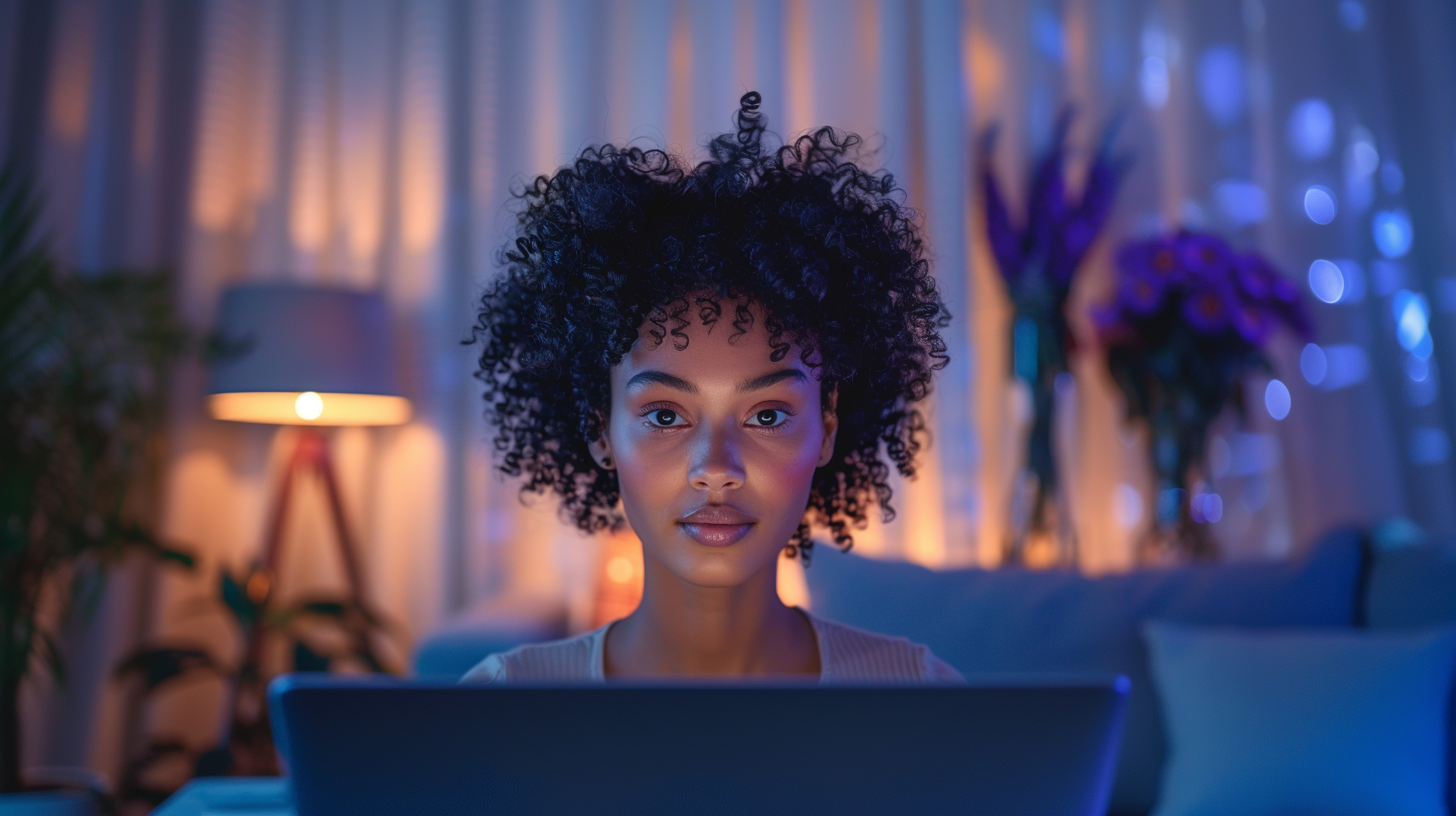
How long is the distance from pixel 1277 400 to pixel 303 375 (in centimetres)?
259

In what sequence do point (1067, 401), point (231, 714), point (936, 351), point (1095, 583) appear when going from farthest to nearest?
point (1067, 401) → point (231, 714) → point (1095, 583) → point (936, 351)

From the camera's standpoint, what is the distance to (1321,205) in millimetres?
2770

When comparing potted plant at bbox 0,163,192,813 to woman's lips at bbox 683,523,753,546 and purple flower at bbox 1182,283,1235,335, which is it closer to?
Result: woman's lips at bbox 683,523,753,546

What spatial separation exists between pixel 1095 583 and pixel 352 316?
178 centimetres

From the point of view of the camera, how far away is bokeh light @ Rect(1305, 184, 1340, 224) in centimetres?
277

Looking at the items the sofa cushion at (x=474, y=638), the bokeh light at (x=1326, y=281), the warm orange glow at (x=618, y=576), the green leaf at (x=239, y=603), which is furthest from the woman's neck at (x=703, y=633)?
the bokeh light at (x=1326, y=281)

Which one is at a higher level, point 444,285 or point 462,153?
point 462,153

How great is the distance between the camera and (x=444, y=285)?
9.00ft

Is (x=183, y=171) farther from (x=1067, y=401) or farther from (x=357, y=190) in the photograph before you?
(x=1067, y=401)

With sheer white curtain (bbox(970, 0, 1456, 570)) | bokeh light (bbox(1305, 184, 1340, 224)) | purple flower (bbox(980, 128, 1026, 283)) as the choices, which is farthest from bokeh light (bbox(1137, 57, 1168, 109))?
purple flower (bbox(980, 128, 1026, 283))

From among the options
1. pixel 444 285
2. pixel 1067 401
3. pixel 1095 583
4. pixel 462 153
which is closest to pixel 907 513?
pixel 1067 401

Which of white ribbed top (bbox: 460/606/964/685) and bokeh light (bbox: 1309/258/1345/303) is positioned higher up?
bokeh light (bbox: 1309/258/1345/303)

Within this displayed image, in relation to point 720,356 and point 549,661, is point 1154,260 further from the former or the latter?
point 549,661

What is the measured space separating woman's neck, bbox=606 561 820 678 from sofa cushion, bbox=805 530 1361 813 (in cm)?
60
